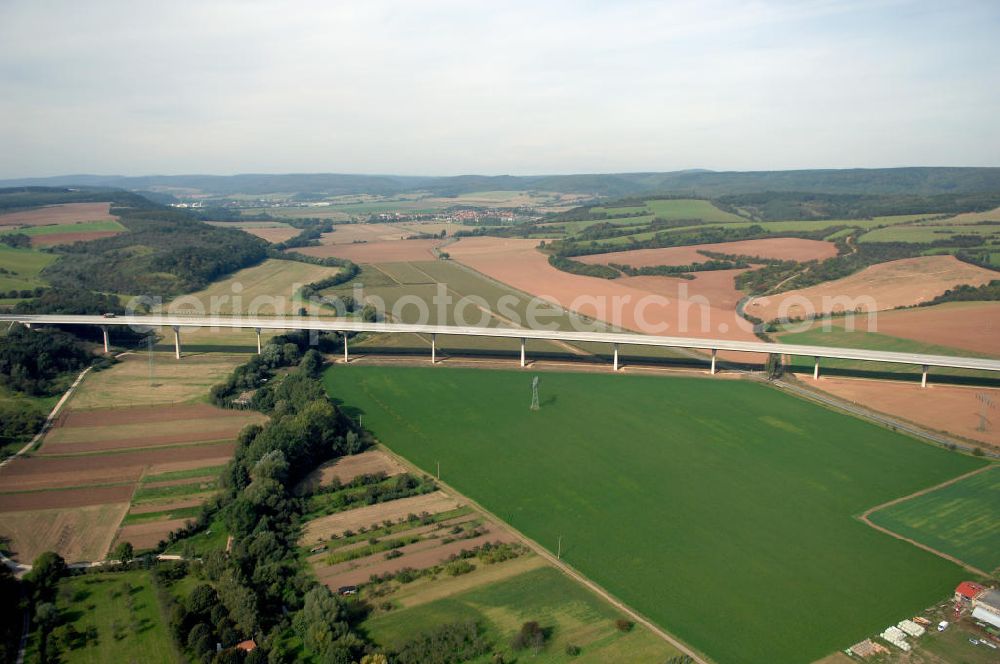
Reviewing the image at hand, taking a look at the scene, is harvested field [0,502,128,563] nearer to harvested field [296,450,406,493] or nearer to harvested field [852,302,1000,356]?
harvested field [296,450,406,493]

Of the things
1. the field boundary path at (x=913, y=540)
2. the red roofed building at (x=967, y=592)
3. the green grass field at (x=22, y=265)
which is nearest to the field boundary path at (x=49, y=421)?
the green grass field at (x=22, y=265)

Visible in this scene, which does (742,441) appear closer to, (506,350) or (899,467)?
(899,467)

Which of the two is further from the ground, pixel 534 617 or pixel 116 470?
pixel 116 470

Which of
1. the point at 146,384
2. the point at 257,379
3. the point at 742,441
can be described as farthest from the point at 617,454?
the point at 146,384

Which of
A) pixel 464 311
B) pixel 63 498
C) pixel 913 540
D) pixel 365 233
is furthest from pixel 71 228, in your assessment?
pixel 913 540

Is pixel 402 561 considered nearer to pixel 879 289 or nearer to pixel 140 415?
pixel 140 415

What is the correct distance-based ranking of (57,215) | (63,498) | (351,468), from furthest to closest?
(57,215) < (351,468) < (63,498)

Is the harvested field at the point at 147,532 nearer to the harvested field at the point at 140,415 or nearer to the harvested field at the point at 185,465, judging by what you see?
the harvested field at the point at 185,465
